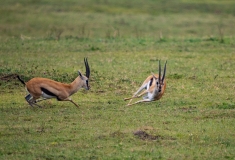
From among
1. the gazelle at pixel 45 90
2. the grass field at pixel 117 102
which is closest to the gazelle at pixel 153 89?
the grass field at pixel 117 102

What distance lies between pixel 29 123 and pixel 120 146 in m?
2.02

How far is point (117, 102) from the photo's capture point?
11.9m

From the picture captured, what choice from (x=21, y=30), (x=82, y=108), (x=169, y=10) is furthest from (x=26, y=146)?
(x=169, y=10)

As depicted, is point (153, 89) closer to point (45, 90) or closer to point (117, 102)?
point (117, 102)

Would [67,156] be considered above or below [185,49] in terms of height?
above

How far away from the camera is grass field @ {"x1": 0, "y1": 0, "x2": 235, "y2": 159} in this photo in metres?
8.62

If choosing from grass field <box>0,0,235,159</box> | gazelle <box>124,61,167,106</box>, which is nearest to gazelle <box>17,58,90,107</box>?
grass field <box>0,0,235,159</box>

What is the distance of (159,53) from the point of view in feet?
58.9

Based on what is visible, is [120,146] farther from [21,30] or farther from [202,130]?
[21,30]

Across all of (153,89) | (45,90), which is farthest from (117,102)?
(45,90)

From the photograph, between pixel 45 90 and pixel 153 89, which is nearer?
pixel 45 90

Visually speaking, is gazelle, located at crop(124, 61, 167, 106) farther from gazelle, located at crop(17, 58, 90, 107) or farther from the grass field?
gazelle, located at crop(17, 58, 90, 107)

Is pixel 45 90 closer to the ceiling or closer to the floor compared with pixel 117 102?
closer to the ceiling

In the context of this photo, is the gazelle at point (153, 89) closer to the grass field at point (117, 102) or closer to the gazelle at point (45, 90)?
the grass field at point (117, 102)
